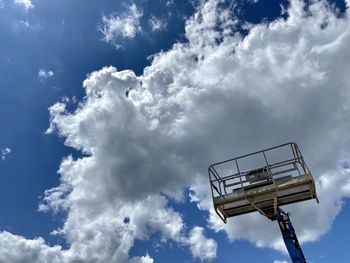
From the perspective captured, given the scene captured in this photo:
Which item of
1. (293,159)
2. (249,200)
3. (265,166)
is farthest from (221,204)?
(293,159)

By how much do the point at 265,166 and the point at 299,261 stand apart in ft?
16.6

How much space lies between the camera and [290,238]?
1914 cm

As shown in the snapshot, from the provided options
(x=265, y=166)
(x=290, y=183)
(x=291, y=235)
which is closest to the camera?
(x=290, y=183)

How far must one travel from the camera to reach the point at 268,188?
56.5 feet

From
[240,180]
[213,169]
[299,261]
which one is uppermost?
[213,169]

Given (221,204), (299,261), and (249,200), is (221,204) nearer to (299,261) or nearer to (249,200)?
(249,200)

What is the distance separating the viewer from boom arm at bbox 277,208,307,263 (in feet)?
60.5

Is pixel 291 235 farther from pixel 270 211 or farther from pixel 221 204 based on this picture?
pixel 221 204

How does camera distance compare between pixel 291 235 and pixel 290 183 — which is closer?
pixel 290 183

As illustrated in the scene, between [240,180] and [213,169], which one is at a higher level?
[213,169]

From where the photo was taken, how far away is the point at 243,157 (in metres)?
19.6

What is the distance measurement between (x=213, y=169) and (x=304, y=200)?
484cm

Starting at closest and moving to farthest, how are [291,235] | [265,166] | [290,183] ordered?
1. [290,183]
2. [265,166]
3. [291,235]

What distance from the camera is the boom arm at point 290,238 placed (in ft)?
60.5
